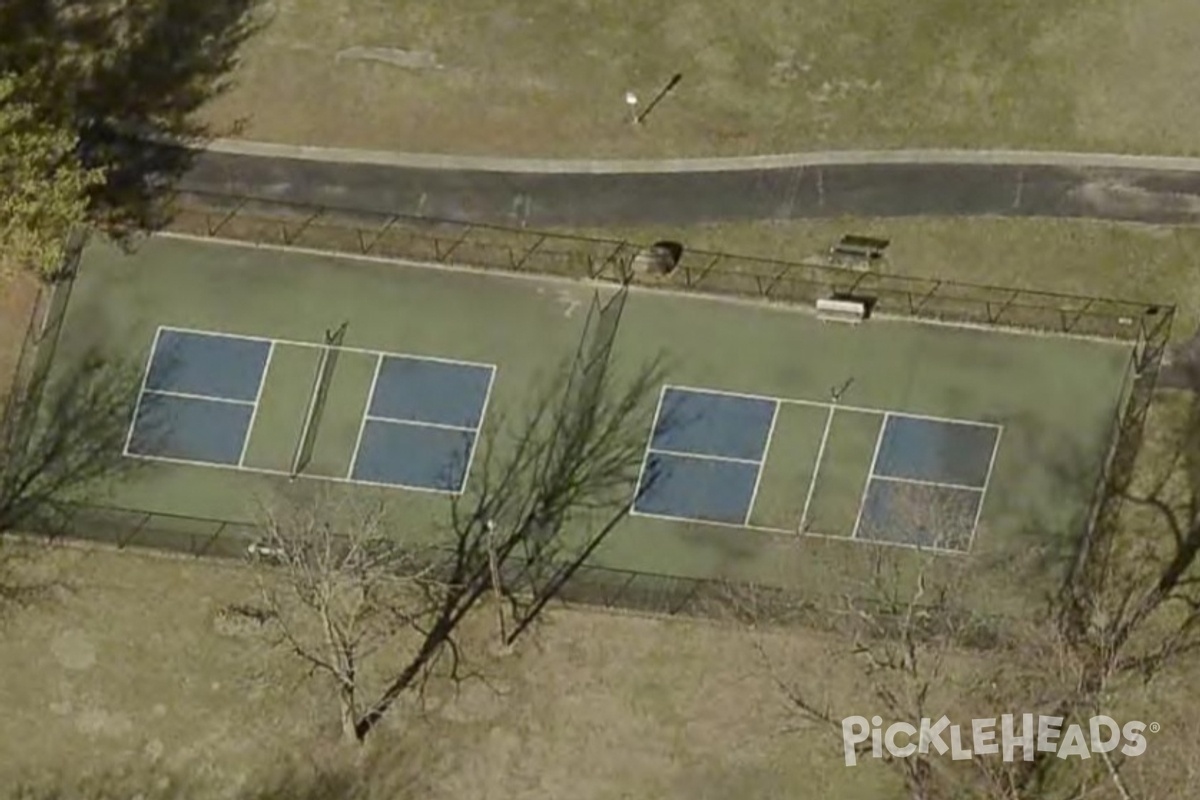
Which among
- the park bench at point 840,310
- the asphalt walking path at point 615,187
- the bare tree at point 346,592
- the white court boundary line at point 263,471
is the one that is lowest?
the bare tree at point 346,592

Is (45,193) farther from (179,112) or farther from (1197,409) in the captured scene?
(1197,409)

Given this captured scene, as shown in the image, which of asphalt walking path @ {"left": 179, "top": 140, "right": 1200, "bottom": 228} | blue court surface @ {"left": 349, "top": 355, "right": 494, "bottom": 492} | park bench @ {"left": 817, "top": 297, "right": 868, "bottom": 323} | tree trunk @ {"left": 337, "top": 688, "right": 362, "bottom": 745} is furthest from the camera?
asphalt walking path @ {"left": 179, "top": 140, "right": 1200, "bottom": 228}

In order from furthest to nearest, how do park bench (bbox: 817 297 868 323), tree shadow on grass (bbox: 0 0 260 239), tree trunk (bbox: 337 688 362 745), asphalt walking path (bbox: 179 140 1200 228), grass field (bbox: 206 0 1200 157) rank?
grass field (bbox: 206 0 1200 157) → asphalt walking path (bbox: 179 140 1200 228) → tree shadow on grass (bbox: 0 0 260 239) → park bench (bbox: 817 297 868 323) → tree trunk (bbox: 337 688 362 745)

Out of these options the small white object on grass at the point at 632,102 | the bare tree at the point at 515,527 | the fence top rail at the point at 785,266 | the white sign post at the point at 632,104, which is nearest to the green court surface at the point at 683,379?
the bare tree at the point at 515,527

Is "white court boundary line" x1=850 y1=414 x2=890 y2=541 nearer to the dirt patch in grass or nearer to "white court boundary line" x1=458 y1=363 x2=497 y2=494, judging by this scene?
the dirt patch in grass

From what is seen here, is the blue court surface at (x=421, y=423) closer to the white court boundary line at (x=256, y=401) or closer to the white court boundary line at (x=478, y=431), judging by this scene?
the white court boundary line at (x=478, y=431)

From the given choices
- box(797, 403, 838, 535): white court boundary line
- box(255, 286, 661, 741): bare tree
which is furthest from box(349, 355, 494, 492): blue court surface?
box(797, 403, 838, 535): white court boundary line

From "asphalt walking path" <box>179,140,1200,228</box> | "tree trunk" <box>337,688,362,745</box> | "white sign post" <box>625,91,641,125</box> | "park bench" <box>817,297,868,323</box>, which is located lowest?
"tree trunk" <box>337,688,362,745</box>
